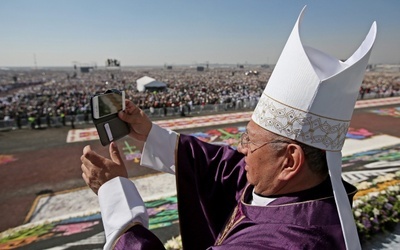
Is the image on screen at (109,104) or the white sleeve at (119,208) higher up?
the image on screen at (109,104)

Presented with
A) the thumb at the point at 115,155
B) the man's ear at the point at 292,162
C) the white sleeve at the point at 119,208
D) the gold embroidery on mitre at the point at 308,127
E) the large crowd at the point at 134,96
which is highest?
the gold embroidery on mitre at the point at 308,127

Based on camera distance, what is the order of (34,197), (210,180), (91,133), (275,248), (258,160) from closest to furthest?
1. (275,248)
2. (258,160)
3. (210,180)
4. (34,197)
5. (91,133)

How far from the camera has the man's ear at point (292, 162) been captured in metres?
1.62

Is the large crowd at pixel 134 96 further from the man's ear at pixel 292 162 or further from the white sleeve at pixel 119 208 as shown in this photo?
the man's ear at pixel 292 162

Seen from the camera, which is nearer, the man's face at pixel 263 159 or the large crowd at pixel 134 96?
the man's face at pixel 263 159

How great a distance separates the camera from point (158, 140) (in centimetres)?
285

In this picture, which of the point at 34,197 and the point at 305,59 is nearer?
the point at 305,59

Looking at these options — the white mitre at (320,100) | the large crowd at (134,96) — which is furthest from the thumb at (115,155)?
the large crowd at (134,96)

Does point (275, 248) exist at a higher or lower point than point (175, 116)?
higher

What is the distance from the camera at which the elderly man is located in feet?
4.94

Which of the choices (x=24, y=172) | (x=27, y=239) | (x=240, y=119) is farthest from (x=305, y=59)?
(x=240, y=119)

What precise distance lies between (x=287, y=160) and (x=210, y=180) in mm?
1142

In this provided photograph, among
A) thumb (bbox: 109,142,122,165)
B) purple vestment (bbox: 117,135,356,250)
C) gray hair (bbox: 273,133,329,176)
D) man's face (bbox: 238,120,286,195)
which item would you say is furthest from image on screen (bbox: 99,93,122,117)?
gray hair (bbox: 273,133,329,176)

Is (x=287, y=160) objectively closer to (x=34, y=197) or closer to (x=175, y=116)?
(x=34, y=197)
